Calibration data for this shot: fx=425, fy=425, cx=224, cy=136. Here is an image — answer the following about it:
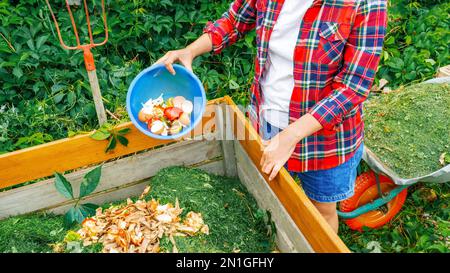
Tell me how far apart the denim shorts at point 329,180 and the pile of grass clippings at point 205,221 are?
23 centimetres

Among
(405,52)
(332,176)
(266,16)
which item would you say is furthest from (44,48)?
(405,52)

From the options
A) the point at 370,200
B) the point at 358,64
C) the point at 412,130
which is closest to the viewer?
the point at 358,64

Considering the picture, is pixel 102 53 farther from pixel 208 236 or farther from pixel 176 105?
pixel 208 236

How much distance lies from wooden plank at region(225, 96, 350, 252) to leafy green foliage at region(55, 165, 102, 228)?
607 millimetres

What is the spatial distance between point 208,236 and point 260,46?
70 centimetres

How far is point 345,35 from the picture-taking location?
1.26m

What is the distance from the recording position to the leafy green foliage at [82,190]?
1.57 metres

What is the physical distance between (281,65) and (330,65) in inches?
7.0

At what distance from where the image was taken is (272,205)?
1.53 metres

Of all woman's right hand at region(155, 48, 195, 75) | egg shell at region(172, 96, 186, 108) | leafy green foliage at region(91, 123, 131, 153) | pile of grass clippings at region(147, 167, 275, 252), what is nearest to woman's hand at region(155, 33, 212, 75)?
woman's right hand at region(155, 48, 195, 75)

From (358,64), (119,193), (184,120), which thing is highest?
(358,64)

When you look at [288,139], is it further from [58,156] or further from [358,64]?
[58,156]

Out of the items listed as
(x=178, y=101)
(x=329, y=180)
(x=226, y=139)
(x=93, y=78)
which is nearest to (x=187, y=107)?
(x=178, y=101)

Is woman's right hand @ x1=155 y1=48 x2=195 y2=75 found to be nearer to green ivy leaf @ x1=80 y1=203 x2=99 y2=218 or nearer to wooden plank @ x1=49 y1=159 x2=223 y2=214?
wooden plank @ x1=49 y1=159 x2=223 y2=214
